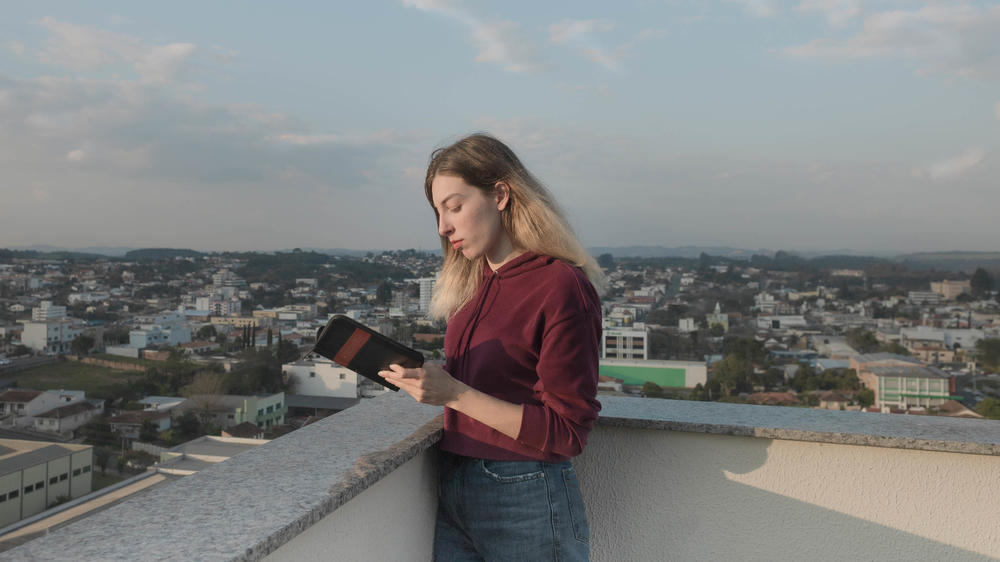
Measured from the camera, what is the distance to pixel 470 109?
417 centimetres

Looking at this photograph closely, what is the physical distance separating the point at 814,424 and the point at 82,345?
5.01m

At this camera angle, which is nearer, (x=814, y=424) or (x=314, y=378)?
(x=814, y=424)

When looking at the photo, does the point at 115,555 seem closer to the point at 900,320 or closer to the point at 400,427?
the point at 400,427

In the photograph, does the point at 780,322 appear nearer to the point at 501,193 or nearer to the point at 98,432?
the point at 98,432

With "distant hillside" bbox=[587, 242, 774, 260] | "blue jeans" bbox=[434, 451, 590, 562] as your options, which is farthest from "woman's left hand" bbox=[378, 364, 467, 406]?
"distant hillside" bbox=[587, 242, 774, 260]

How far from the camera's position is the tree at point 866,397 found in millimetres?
5105

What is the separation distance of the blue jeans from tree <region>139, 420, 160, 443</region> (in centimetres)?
221

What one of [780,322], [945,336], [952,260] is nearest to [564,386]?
[945,336]

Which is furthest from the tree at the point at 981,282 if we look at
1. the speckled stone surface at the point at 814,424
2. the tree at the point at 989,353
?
the speckled stone surface at the point at 814,424

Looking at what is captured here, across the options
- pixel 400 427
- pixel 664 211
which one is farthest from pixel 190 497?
pixel 664 211

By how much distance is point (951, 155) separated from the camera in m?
9.98

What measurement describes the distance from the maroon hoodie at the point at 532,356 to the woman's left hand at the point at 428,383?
0.11 m

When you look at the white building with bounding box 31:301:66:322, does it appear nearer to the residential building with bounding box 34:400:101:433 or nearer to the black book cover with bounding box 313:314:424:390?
the residential building with bounding box 34:400:101:433

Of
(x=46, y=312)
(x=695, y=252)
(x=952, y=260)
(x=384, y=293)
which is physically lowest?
(x=46, y=312)
